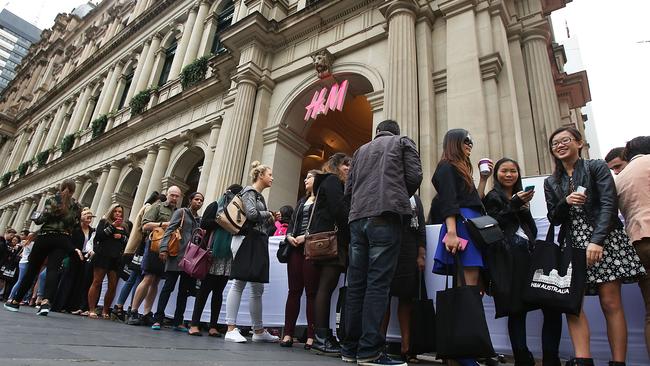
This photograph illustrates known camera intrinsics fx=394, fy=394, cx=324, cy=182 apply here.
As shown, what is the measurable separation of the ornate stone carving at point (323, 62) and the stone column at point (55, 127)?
23975mm

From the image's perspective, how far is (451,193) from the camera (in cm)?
298

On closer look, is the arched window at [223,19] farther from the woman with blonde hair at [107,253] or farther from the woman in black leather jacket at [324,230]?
the woman in black leather jacket at [324,230]

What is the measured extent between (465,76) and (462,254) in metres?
5.65

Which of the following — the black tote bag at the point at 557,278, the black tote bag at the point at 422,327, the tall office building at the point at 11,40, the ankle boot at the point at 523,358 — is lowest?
the ankle boot at the point at 523,358

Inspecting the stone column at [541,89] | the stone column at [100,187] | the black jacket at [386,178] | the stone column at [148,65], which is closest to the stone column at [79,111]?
the stone column at [148,65]

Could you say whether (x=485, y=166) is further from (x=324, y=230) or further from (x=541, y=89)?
(x=541, y=89)

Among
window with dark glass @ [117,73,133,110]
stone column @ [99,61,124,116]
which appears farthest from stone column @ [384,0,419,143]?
stone column @ [99,61,124,116]

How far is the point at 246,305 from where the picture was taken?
532cm

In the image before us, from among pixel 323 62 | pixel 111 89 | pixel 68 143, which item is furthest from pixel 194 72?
pixel 68 143

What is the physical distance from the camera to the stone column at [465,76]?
706cm

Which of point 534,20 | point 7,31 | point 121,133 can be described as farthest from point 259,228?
point 7,31

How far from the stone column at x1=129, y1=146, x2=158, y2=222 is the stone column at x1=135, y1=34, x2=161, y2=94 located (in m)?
4.91

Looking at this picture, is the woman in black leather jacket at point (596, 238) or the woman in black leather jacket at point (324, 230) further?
the woman in black leather jacket at point (324, 230)

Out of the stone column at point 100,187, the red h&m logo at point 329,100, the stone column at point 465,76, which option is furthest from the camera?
the stone column at point 100,187
